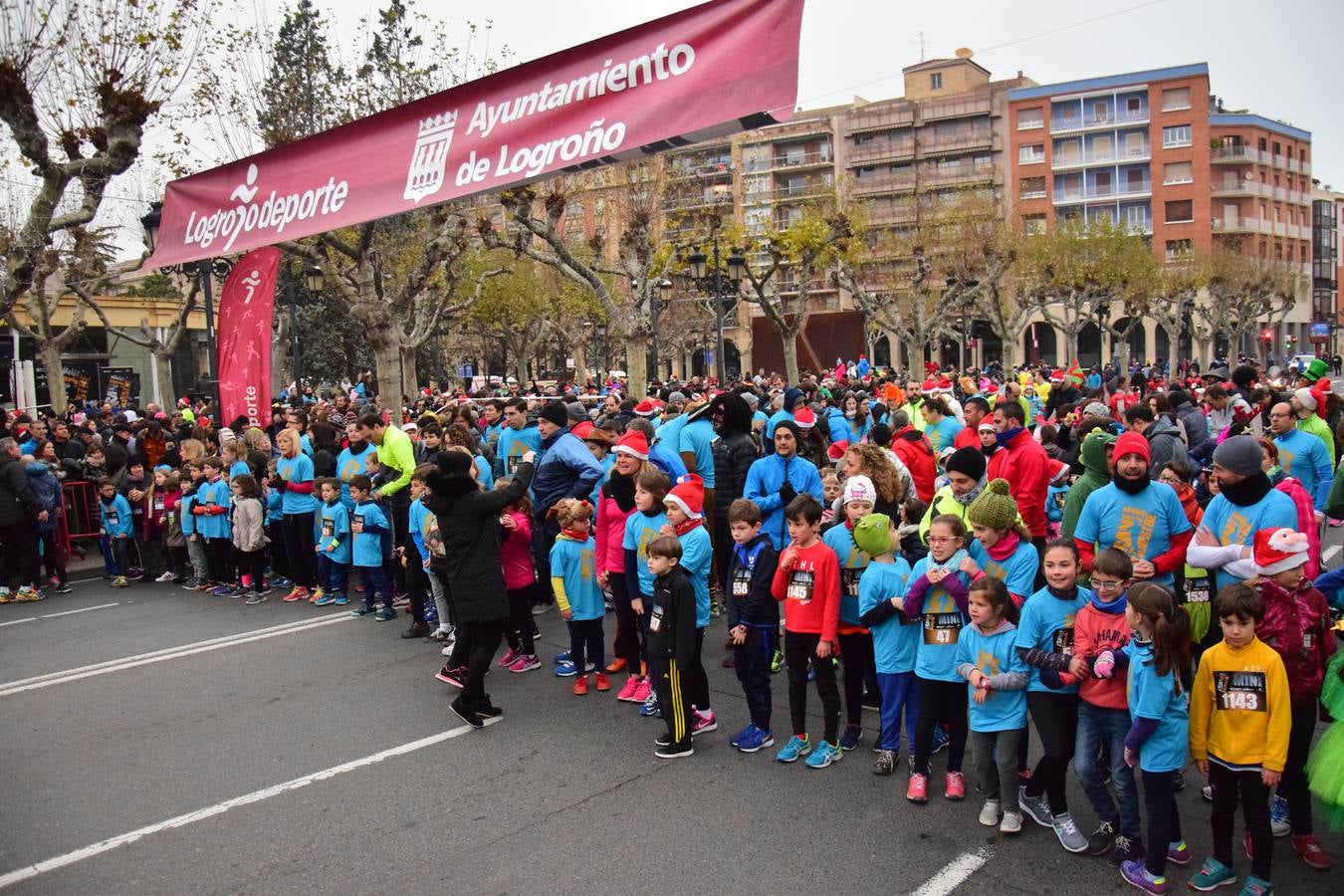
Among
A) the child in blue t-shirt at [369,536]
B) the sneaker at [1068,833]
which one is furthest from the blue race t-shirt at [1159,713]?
the child in blue t-shirt at [369,536]

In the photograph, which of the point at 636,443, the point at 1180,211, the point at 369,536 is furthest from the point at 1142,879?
the point at 1180,211

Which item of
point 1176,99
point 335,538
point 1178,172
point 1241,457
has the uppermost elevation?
point 1176,99

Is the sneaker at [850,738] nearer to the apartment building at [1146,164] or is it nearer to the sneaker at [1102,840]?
the sneaker at [1102,840]

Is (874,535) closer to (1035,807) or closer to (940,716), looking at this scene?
(940,716)

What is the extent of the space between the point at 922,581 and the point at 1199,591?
1.63 metres

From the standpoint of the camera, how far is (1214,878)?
4.17 meters

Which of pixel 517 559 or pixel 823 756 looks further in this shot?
pixel 517 559

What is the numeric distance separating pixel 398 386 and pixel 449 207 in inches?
130

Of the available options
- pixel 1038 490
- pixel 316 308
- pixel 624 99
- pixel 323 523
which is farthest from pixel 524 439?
pixel 316 308

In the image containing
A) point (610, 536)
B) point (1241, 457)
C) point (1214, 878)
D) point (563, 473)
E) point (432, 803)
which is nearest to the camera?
point (1214, 878)

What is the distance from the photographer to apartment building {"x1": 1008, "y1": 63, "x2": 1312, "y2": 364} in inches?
2687

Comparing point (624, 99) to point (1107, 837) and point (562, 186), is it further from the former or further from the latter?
point (562, 186)

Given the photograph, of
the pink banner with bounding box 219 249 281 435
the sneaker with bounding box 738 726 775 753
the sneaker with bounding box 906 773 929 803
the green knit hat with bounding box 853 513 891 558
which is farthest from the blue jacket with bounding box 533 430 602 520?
the pink banner with bounding box 219 249 281 435

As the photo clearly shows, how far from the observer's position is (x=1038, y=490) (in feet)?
23.0
